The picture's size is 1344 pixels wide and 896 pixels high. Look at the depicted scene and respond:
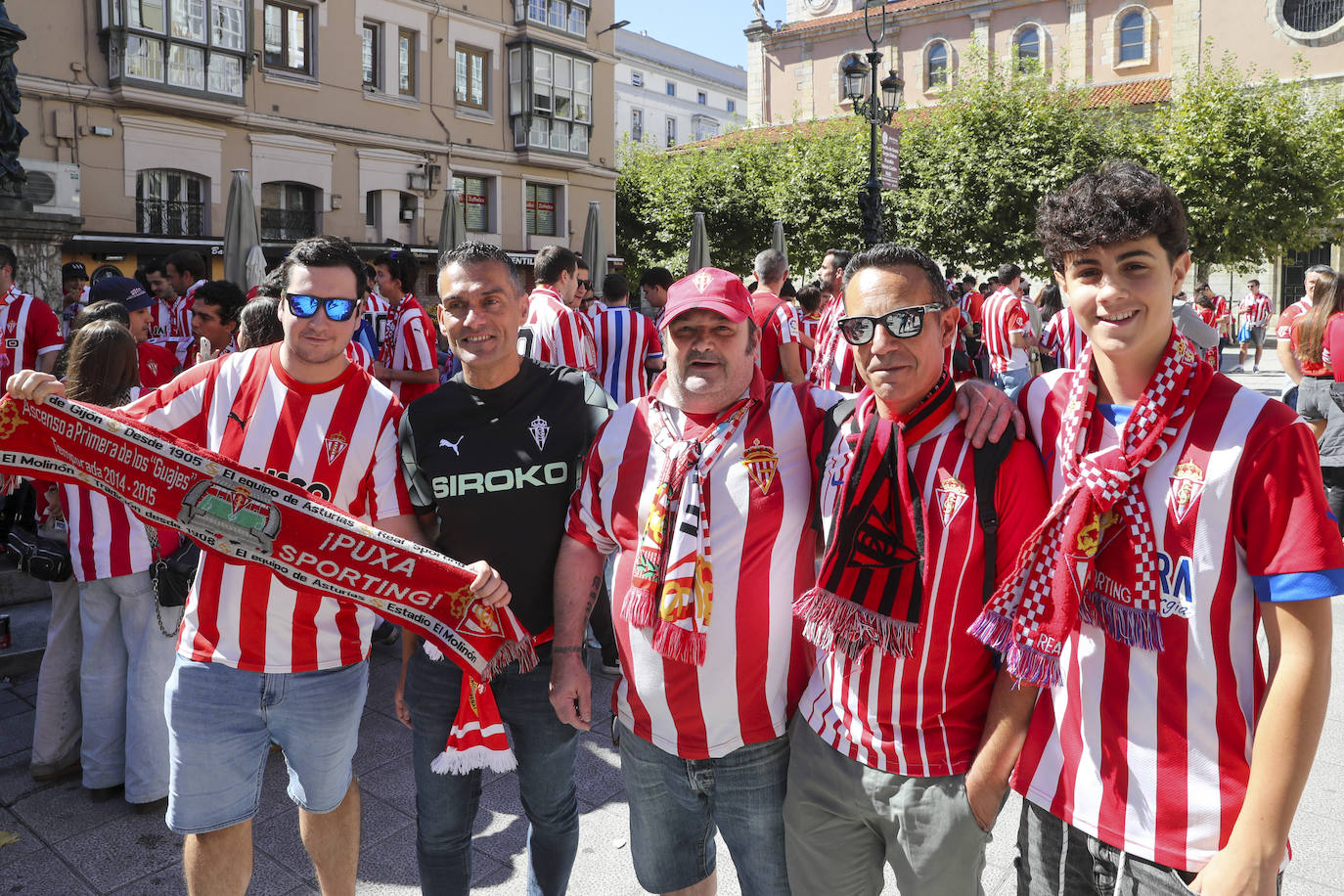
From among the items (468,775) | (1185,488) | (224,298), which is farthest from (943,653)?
(224,298)

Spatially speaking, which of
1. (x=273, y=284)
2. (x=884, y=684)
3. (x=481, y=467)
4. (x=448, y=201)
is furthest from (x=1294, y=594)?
(x=448, y=201)

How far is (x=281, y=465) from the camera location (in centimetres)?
275

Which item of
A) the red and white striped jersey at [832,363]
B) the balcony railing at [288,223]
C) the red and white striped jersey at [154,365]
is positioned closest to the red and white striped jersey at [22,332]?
the red and white striped jersey at [154,365]

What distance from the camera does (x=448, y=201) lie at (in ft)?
51.3

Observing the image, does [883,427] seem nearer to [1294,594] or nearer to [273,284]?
[1294,594]

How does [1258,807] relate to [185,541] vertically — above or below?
below

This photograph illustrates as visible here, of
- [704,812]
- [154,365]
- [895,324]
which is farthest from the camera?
[154,365]

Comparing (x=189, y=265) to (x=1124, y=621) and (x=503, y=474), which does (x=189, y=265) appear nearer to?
(x=503, y=474)

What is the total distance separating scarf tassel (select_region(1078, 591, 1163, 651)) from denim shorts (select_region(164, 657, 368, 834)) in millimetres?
2083

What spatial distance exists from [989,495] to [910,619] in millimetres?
317

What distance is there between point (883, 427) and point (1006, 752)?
29.0 inches

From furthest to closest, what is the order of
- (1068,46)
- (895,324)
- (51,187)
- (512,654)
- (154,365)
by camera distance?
(1068,46)
(51,187)
(154,365)
(512,654)
(895,324)

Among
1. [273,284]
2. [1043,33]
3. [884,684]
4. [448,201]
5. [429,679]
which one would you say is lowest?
[429,679]

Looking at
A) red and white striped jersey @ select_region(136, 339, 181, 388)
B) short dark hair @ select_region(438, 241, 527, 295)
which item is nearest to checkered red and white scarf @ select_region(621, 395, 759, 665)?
short dark hair @ select_region(438, 241, 527, 295)
